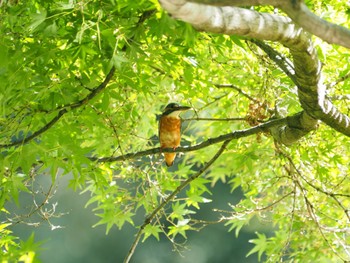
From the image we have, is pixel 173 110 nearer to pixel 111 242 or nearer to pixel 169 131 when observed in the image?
pixel 169 131

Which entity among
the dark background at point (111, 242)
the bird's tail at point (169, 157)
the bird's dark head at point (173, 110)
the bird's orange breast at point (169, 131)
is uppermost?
the bird's dark head at point (173, 110)

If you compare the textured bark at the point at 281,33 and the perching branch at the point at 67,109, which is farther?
the perching branch at the point at 67,109

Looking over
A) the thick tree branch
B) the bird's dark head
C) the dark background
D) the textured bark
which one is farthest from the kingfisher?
the dark background

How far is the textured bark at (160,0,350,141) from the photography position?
72cm

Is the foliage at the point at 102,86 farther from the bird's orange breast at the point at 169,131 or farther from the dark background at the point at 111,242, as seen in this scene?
the dark background at the point at 111,242

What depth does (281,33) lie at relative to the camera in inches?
37.2

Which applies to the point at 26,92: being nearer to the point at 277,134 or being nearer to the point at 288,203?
the point at 277,134

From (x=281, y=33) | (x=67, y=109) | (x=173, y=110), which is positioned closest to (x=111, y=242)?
(x=173, y=110)

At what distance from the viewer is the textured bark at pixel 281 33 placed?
72 cm

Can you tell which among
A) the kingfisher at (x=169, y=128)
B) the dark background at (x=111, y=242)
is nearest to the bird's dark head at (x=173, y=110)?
the kingfisher at (x=169, y=128)

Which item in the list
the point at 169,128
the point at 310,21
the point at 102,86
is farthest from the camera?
the point at 169,128

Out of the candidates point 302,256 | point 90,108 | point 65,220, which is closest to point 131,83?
point 90,108

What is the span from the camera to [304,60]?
1151 mm

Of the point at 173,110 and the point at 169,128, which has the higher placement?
the point at 173,110
